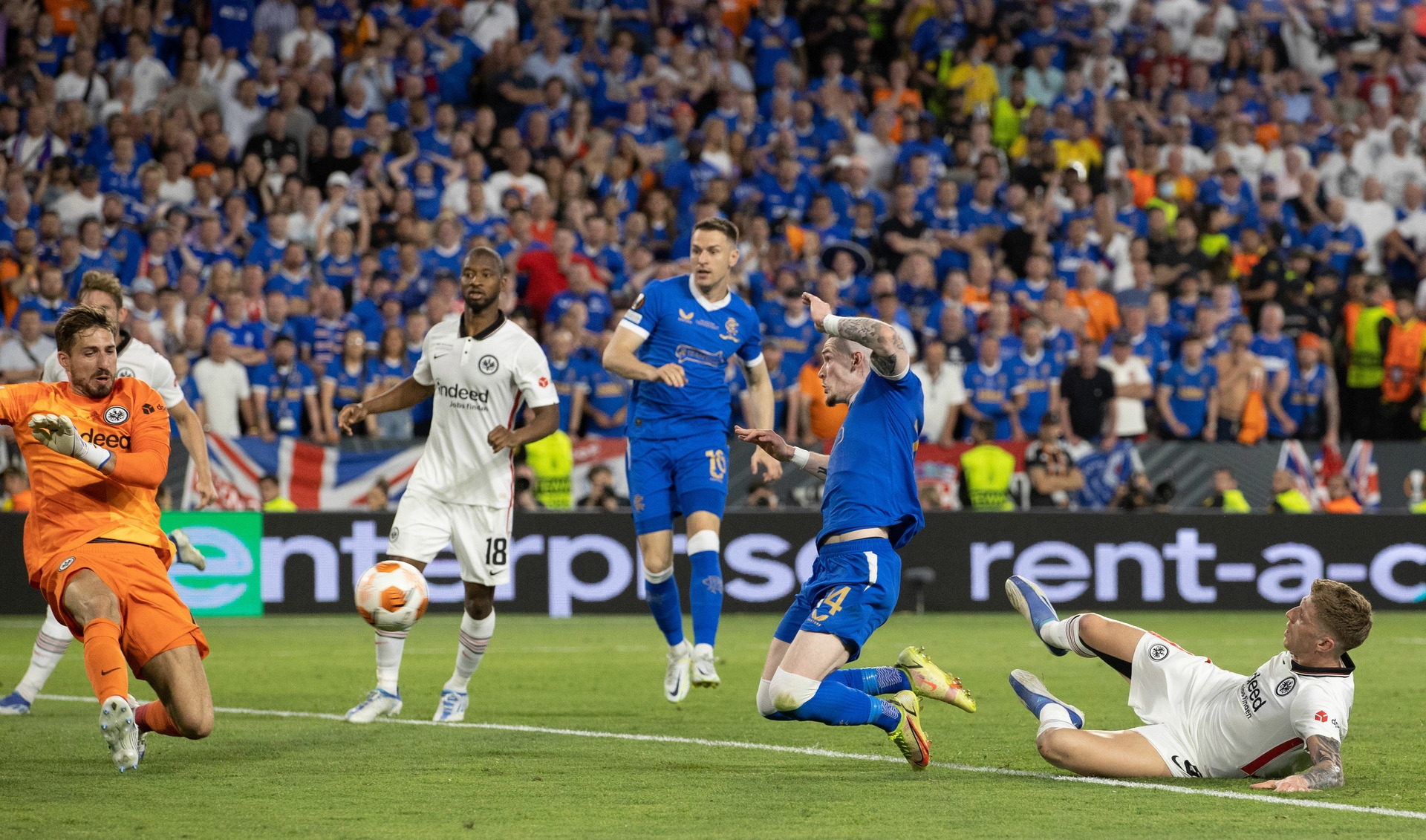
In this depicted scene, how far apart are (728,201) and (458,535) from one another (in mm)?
11288

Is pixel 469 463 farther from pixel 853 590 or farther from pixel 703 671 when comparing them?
pixel 853 590

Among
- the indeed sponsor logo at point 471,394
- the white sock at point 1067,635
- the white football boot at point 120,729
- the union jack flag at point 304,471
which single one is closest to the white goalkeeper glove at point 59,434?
the white football boot at point 120,729

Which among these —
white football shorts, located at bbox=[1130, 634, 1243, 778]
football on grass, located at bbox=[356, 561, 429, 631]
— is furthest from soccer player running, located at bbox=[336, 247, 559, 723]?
white football shorts, located at bbox=[1130, 634, 1243, 778]

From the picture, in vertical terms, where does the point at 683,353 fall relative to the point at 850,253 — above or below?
below

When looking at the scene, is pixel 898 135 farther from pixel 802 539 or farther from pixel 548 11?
pixel 802 539

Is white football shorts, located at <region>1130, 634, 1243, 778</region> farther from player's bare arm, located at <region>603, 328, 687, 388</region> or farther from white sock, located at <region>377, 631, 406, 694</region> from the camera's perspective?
white sock, located at <region>377, 631, 406, 694</region>

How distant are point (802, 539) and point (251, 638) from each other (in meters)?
5.25

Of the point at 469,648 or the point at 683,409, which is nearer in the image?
the point at 469,648

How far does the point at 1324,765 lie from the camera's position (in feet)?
21.6

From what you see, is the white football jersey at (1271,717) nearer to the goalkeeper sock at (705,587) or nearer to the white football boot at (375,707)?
the goalkeeper sock at (705,587)

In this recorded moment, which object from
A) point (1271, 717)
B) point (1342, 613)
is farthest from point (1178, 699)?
point (1342, 613)

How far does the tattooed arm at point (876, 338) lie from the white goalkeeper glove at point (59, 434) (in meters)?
3.04

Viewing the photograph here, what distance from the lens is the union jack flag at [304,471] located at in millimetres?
16203

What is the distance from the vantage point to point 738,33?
75.1ft
